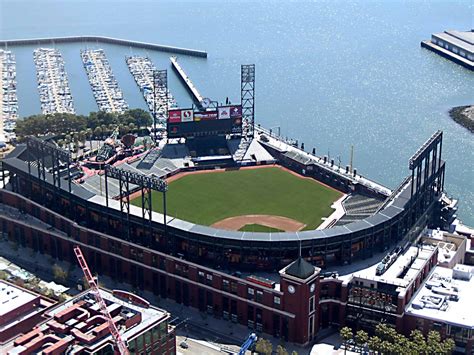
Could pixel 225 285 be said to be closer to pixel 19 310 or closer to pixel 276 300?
pixel 276 300

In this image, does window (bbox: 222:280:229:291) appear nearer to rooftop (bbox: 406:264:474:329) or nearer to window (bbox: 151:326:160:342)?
window (bbox: 151:326:160:342)

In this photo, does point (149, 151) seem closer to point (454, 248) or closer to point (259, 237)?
point (259, 237)

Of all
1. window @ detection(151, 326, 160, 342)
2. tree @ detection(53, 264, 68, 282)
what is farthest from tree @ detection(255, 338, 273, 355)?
tree @ detection(53, 264, 68, 282)

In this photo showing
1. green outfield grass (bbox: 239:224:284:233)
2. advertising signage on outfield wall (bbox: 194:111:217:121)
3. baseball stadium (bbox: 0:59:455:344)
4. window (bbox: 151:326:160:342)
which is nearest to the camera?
window (bbox: 151:326:160:342)

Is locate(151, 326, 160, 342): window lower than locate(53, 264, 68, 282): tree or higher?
higher

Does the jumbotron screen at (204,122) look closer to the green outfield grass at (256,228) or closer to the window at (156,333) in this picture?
the green outfield grass at (256,228)

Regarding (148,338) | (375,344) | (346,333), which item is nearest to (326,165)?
(346,333)
